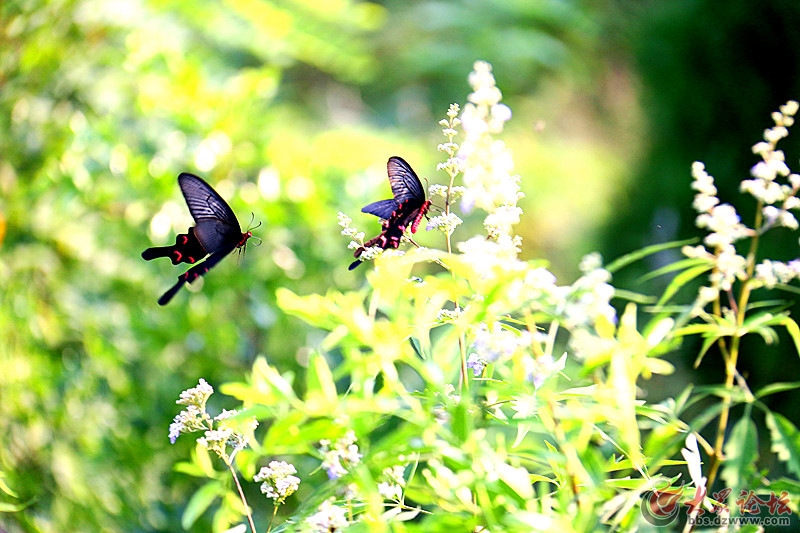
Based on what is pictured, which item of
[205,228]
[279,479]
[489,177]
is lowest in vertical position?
[279,479]

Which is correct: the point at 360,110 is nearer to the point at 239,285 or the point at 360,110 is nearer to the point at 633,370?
the point at 239,285

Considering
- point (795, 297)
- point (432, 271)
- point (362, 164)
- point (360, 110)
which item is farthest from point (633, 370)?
point (360, 110)

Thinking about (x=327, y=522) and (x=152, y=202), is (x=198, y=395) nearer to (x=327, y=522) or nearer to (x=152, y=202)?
(x=327, y=522)

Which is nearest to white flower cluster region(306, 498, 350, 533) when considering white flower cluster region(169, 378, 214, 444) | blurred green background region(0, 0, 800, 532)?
white flower cluster region(169, 378, 214, 444)

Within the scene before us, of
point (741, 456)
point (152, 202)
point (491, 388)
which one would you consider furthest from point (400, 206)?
point (152, 202)

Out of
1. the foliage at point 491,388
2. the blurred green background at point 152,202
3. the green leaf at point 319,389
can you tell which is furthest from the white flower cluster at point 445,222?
the blurred green background at point 152,202

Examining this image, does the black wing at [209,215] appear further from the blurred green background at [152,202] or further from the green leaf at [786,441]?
the blurred green background at [152,202]
